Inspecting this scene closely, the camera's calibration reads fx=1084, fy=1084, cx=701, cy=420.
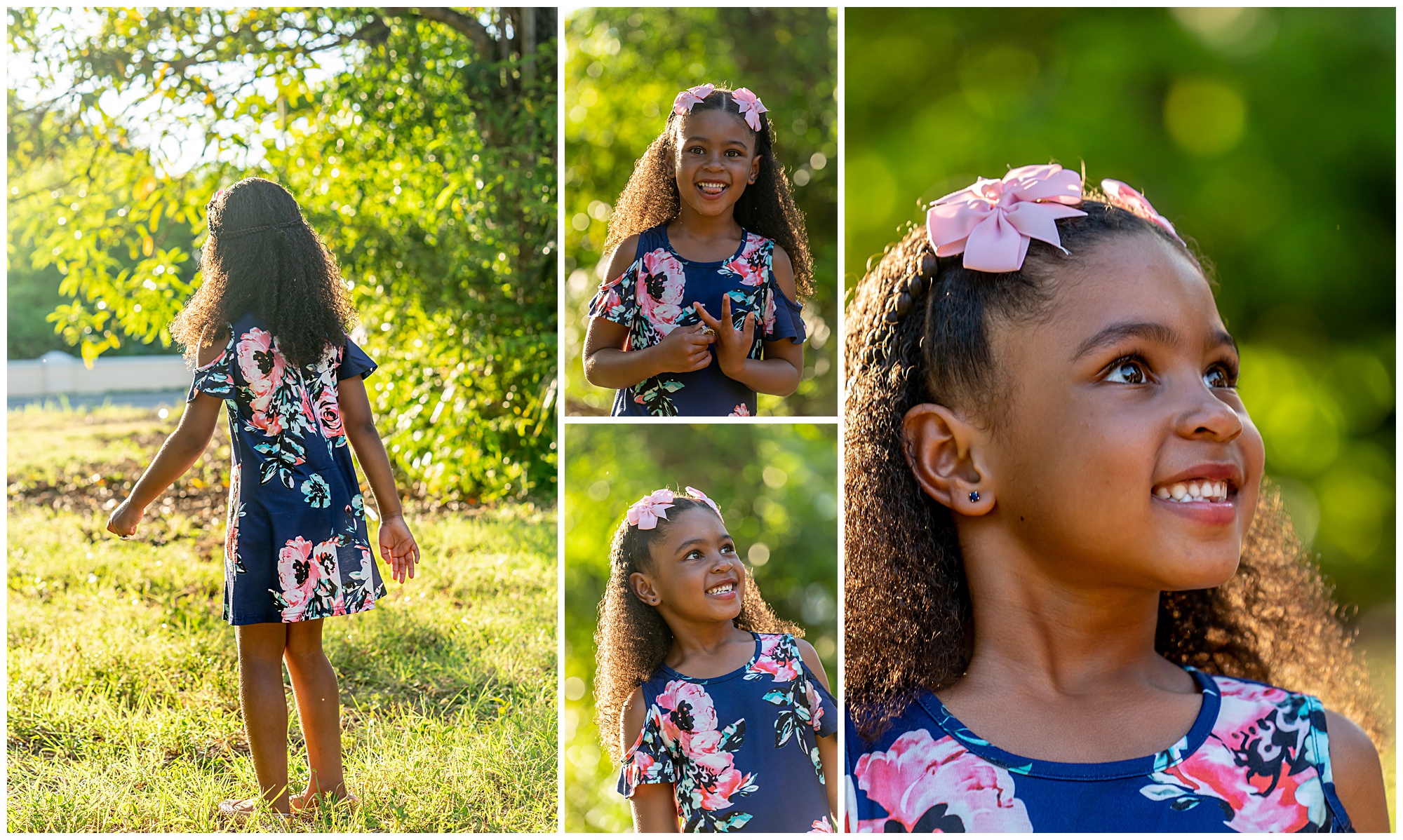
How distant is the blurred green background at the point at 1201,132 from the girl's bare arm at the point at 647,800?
148 cm

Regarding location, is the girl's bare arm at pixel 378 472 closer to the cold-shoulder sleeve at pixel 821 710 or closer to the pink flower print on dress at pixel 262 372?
the pink flower print on dress at pixel 262 372

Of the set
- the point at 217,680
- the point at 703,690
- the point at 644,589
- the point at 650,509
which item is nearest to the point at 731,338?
the point at 650,509

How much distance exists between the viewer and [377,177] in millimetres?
4398

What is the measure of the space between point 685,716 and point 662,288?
713 millimetres

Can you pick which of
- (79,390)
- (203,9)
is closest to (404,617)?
(203,9)

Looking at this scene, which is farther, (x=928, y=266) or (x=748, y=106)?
(x=748, y=106)

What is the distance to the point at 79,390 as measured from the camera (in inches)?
277

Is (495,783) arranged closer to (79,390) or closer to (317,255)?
A: (317,255)

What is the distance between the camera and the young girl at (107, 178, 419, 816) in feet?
6.85

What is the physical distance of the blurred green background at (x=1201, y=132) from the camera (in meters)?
2.77

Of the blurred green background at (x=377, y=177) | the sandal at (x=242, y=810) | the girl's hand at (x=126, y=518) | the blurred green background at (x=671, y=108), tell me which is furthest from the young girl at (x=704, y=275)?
the blurred green background at (x=377, y=177)

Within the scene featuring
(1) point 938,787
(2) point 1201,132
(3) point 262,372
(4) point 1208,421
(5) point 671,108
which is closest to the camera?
(4) point 1208,421

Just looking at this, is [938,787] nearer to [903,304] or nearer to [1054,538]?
[1054,538]

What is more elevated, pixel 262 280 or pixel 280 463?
pixel 262 280
